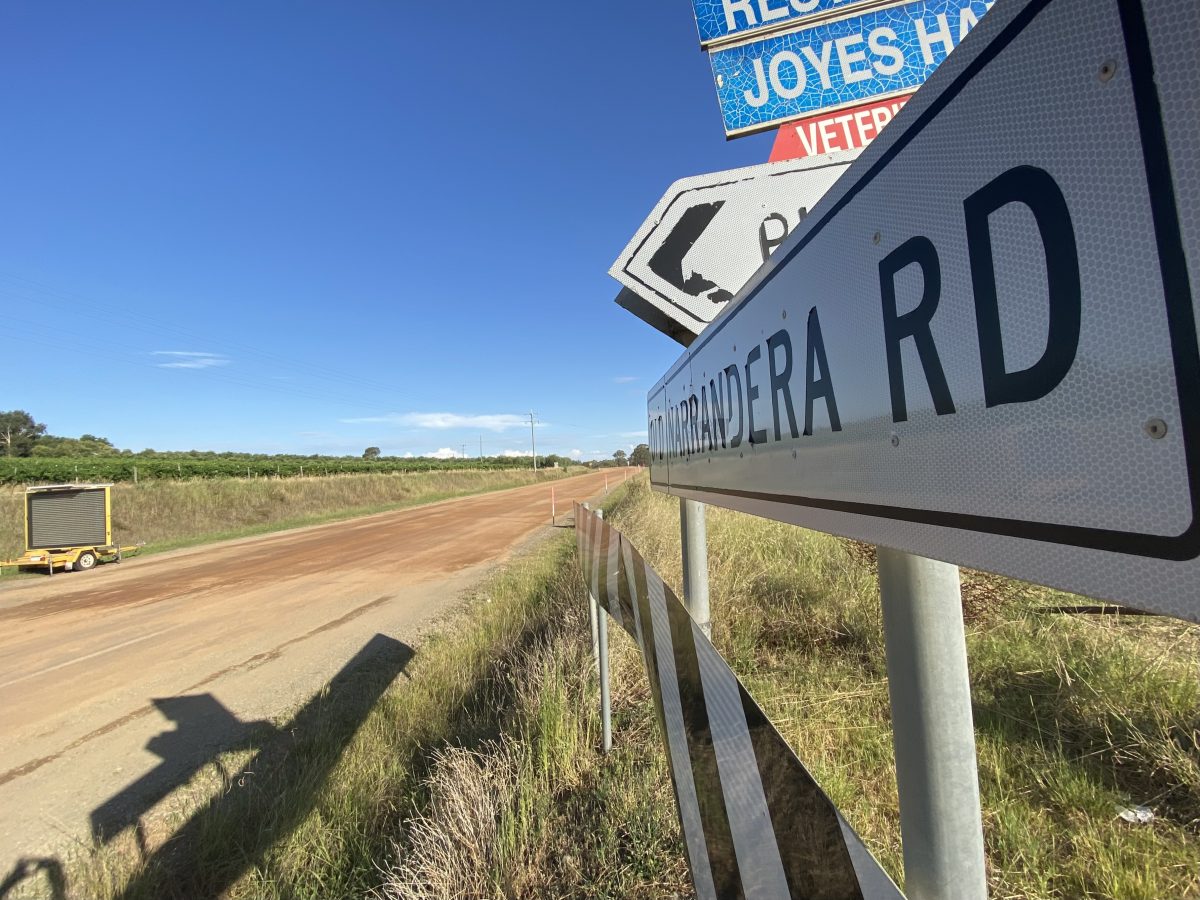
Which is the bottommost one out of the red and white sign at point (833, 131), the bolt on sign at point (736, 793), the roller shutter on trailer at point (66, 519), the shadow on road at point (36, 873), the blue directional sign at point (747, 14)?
the shadow on road at point (36, 873)

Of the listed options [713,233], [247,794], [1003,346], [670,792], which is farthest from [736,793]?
[247,794]

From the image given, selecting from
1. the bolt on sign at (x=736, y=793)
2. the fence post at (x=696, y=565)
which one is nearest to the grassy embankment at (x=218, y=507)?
the fence post at (x=696, y=565)

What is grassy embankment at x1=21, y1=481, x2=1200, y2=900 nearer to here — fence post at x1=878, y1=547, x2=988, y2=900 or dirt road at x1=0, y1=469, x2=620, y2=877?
dirt road at x1=0, y1=469, x2=620, y2=877

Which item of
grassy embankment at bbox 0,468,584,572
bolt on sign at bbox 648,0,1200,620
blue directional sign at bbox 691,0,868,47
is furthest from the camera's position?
grassy embankment at bbox 0,468,584,572

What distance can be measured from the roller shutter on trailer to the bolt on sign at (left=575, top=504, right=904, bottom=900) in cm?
1859

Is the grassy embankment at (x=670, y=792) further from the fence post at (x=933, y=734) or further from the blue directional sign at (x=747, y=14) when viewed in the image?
the blue directional sign at (x=747, y=14)

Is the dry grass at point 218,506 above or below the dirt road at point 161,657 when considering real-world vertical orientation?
above

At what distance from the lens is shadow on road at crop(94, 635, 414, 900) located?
8.89ft

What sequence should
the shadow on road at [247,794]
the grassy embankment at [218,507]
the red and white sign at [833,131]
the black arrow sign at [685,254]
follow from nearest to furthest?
the red and white sign at [833,131] < the black arrow sign at [685,254] < the shadow on road at [247,794] < the grassy embankment at [218,507]

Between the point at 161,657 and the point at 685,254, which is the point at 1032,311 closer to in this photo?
the point at 685,254

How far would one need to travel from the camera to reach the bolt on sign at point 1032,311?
0.37m

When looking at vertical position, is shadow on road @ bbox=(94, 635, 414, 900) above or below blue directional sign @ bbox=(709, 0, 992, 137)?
below

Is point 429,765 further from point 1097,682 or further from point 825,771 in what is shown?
point 1097,682

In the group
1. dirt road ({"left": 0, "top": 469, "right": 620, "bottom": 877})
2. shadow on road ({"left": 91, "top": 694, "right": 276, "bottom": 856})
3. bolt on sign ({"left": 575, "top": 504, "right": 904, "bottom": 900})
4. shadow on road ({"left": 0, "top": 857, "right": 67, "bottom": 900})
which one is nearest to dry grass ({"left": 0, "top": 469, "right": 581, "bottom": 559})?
dirt road ({"left": 0, "top": 469, "right": 620, "bottom": 877})
